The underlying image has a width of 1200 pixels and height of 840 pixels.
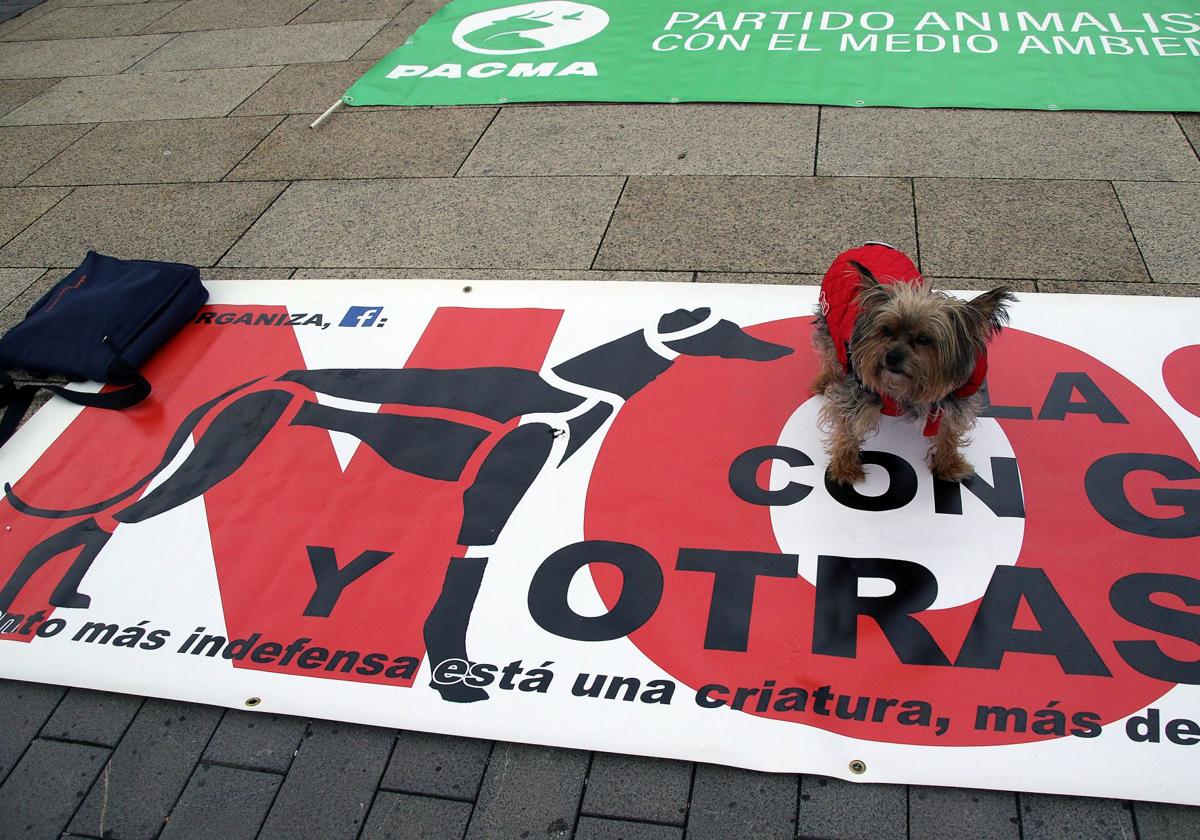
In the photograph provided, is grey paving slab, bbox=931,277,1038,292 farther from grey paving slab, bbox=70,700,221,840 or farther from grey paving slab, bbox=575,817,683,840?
grey paving slab, bbox=70,700,221,840

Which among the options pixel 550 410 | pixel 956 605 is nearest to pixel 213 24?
pixel 550 410

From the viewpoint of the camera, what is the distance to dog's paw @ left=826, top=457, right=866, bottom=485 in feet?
11.9

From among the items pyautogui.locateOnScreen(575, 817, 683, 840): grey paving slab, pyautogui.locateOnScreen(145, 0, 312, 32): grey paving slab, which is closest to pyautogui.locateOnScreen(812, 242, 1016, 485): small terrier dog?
pyautogui.locateOnScreen(575, 817, 683, 840): grey paving slab

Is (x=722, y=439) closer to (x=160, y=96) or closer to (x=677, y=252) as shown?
(x=677, y=252)

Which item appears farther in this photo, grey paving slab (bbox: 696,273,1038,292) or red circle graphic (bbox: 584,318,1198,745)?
grey paving slab (bbox: 696,273,1038,292)

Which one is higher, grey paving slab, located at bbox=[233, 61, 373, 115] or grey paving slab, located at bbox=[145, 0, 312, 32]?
grey paving slab, located at bbox=[145, 0, 312, 32]

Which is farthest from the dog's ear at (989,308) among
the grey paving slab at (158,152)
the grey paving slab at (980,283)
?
the grey paving slab at (158,152)

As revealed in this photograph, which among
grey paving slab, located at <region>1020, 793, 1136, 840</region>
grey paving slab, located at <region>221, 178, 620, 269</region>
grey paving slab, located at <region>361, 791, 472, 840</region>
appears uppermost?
grey paving slab, located at <region>221, 178, 620, 269</region>

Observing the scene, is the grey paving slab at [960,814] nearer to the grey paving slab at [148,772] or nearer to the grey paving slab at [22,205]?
the grey paving slab at [148,772]

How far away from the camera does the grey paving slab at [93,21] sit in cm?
968

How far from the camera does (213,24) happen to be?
939cm

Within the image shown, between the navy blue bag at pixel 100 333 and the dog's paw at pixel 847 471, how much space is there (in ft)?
12.3

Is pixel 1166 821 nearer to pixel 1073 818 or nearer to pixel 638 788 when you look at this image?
pixel 1073 818

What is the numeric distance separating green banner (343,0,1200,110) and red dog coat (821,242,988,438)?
3340 millimetres
